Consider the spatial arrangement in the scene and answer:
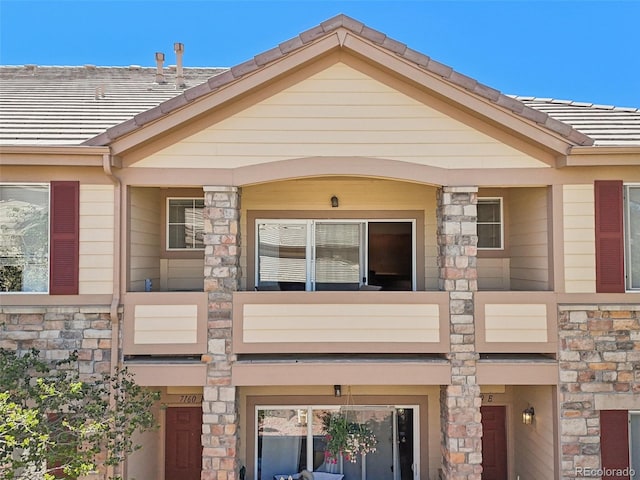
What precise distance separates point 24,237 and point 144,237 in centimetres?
174

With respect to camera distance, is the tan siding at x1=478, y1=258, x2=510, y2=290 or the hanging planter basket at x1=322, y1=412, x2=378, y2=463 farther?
the tan siding at x1=478, y1=258, x2=510, y2=290

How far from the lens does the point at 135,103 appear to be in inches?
394

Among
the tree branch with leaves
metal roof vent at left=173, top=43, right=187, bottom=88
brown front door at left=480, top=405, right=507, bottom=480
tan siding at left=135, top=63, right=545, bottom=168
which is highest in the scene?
metal roof vent at left=173, top=43, right=187, bottom=88

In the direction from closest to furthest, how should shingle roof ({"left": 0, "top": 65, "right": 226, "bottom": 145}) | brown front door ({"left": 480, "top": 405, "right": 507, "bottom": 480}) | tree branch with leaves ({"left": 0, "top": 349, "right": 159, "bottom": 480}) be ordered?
tree branch with leaves ({"left": 0, "top": 349, "right": 159, "bottom": 480}) → shingle roof ({"left": 0, "top": 65, "right": 226, "bottom": 145}) → brown front door ({"left": 480, "top": 405, "right": 507, "bottom": 480})

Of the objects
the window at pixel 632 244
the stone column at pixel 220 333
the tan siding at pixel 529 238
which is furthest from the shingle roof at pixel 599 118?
the stone column at pixel 220 333

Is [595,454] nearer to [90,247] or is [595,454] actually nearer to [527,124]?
[527,124]

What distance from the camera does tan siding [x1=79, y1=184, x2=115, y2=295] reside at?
783 centimetres

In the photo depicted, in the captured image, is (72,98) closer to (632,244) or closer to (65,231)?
(65,231)

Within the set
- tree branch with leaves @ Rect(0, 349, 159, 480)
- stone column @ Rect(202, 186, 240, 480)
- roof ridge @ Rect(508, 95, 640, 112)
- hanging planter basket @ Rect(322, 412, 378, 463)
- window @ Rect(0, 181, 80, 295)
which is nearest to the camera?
tree branch with leaves @ Rect(0, 349, 159, 480)

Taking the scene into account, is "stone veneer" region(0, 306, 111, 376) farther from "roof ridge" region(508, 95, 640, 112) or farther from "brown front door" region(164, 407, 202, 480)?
"roof ridge" region(508, 95, 640, 112)

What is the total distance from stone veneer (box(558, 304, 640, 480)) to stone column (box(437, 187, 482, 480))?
4.27 ft

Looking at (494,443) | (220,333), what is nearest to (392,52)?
(220,333)

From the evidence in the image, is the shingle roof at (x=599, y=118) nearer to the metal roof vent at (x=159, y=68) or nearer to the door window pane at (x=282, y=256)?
the door window pane at (x=282, y=256)

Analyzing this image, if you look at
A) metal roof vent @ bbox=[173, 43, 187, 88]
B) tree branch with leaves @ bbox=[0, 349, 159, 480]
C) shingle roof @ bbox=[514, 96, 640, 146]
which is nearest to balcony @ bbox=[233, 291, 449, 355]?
tree branch with leaves @ bbox=[0, 349, 159, 480]
